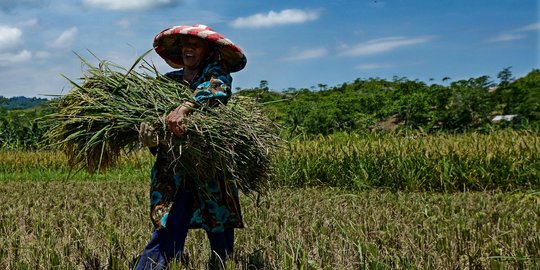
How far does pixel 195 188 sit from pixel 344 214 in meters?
2.18

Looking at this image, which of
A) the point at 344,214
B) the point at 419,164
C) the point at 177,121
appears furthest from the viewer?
the point at 419,164

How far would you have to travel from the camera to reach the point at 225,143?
3.21 metres

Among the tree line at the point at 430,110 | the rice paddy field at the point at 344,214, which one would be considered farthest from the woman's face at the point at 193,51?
the tree line at the point at 430,110

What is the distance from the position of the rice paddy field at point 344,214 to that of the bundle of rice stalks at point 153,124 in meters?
0.26

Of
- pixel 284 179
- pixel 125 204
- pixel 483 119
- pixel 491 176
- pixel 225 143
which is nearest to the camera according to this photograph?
pixel 225 143

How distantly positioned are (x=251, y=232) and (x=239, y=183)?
1.19 m

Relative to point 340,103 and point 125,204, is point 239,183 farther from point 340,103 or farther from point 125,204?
point 340,103

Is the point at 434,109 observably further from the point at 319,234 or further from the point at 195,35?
the point at 195,35

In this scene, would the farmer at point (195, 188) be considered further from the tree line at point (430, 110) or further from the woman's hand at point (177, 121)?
the tree line at point (430, 110)

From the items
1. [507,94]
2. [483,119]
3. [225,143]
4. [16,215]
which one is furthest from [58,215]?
[507,94]

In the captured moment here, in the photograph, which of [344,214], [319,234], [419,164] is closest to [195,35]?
[319,234]

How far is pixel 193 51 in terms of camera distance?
3508 millimetres

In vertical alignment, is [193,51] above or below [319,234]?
above

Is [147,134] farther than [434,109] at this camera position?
No
